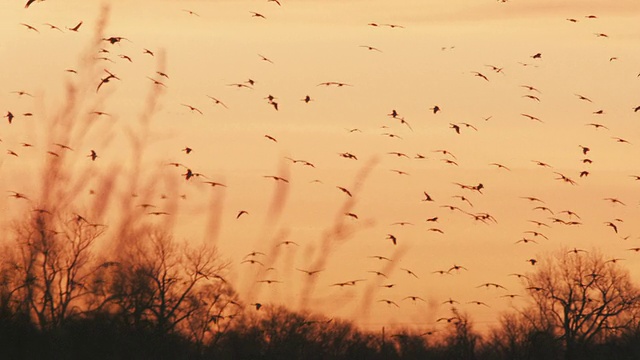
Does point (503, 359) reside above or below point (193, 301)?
above

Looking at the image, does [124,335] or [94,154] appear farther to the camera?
[124,335]

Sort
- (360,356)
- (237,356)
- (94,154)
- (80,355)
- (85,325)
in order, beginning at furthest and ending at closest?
1. (360,356)
2. (85,325)
3. (80,355)
4. (237,356)
5. (94,154)

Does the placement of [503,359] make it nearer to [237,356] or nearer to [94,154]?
[237,356]

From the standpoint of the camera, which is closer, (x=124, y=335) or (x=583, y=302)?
(x=124, y=335)

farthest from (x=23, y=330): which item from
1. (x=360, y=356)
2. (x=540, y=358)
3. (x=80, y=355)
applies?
(x=540, y=358)

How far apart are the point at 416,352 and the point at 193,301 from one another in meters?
57.0

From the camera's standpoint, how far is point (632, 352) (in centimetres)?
10675

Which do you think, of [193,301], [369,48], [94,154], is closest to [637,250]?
[369,48]


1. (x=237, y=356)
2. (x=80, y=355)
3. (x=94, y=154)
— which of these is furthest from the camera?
(x=80, y=355)

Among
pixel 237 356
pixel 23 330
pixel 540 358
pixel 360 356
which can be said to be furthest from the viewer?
pixel 540 358

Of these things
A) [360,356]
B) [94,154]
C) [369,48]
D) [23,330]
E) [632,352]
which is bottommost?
[94,154]

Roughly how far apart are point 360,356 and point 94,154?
64.3 m

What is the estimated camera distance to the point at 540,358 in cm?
9588

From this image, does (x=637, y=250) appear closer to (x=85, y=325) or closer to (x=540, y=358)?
(x=85, y=325)
